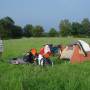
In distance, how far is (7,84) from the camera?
6.81 metres

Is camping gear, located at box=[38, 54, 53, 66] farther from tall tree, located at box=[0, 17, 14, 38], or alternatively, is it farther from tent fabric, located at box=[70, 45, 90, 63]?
tall tree, located at box=[0, 17, 14, 38]

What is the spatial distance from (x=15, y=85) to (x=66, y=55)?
7075mm

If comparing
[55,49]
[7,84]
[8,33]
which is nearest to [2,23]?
[8,33]

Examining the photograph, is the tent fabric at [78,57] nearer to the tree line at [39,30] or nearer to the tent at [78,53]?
the tent at [78,53]

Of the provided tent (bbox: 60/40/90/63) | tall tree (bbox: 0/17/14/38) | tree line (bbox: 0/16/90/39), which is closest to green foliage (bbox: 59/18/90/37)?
tree line (bbox: 0/16/90/39)

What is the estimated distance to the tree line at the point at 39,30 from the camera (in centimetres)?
8588

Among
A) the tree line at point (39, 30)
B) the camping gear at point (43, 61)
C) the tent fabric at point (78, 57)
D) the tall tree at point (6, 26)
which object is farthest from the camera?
the tree line at point (39, 30)

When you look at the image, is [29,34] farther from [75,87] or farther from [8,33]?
[75,87]

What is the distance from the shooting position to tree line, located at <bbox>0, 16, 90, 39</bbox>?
85875 millimetres

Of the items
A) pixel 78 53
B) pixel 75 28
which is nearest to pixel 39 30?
pixel 75 28

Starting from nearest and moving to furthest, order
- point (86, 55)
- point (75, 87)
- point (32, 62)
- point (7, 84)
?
point (75, 87) → point (7, 84) → point (32, 62) → point (86, 55)

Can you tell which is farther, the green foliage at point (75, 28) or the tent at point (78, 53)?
the green foliage at point (75, 28)

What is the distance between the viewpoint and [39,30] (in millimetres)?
99062

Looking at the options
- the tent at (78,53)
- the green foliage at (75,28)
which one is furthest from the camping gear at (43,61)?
the green foliage at (75,28)
